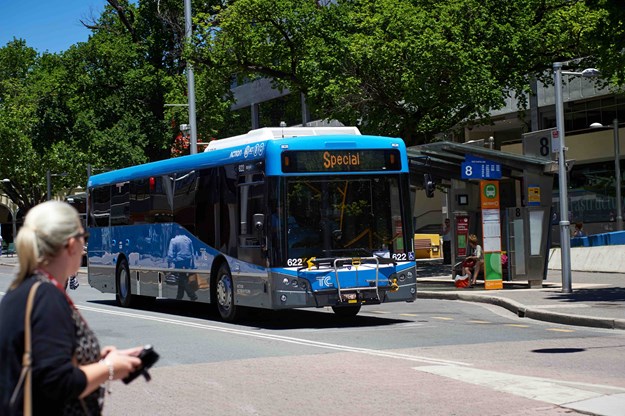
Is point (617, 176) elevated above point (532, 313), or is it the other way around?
point (617, 176)

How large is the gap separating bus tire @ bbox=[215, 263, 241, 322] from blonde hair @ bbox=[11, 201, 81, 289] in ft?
51.1

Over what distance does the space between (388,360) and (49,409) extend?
9.62m

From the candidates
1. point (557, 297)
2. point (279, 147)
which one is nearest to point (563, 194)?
point (557, 297)

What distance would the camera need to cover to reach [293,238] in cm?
1809

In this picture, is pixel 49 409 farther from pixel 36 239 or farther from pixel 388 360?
pixel 388 360

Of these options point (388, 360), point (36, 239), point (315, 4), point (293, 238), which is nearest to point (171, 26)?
point (315, 4)

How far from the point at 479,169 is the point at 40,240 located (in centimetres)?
2264

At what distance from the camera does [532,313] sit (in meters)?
19.5

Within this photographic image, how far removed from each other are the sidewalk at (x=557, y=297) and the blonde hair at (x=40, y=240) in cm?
1392

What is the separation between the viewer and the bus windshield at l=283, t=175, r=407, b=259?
18.1 m

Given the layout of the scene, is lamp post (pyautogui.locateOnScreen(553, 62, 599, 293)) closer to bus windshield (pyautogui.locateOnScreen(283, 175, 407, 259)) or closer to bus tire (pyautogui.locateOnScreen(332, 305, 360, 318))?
bus tire (pyautogui.locateOnScreen(332, 305, 360, 318))

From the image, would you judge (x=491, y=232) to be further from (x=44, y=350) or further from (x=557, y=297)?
(x=44, y=350)

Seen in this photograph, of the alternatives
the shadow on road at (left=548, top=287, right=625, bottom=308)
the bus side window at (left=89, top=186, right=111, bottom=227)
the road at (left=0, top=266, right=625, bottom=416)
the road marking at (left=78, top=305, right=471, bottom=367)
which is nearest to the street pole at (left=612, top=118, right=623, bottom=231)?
the shadow on road at (left=548, top=287, right=625, bottom=308)

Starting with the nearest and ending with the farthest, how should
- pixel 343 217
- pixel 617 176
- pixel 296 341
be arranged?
pixel 296 341 < pixel 343 217 < pixel 617 176
